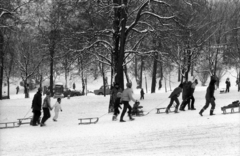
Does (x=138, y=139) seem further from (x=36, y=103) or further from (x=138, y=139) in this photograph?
(x=36, y=103)

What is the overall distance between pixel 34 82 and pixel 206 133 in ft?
186

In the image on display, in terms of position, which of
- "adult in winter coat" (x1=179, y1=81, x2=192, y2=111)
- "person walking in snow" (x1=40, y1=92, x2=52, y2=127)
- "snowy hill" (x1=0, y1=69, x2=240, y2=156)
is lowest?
"snowy hill" (x1=0, y1=69, x2=240, y2=156)

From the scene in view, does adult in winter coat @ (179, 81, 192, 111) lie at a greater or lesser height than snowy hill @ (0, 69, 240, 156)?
greater

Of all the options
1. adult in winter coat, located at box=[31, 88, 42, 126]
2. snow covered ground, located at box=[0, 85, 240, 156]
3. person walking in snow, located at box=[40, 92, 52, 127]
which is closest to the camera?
snow covered ground, located at box=[0, 85, 240, 156]

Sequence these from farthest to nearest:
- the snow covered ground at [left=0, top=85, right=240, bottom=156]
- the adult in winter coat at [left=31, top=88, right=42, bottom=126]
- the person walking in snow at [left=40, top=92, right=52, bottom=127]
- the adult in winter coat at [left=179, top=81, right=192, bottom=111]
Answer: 1. the adult in winter coat at [left=179, top=81, right=192, bottom=111]
2. the adult in winter coat at [left=31, top=88, right=42, bottom=126]
3. the person walking in snow at [left=40, top=92, right=52, bottom=127]
4. the snow covered ground at [left=0, top=85, right=240, bottom=156]

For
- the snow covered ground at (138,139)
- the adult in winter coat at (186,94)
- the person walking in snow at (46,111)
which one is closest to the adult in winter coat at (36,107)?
the person walking in snow at (46,111)

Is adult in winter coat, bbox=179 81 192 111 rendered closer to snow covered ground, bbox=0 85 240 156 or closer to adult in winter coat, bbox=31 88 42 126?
snow covered ground, bbox=0 85 240 156

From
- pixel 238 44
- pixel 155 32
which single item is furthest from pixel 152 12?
pixel 238 44

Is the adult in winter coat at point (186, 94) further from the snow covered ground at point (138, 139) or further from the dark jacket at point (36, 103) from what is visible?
the dark jacket at point (36, 103)

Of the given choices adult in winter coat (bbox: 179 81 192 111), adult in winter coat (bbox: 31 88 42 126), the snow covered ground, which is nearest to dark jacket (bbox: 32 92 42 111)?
adult in winter coat (bbox: 31 88 42 126)

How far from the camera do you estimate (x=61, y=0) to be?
2022cm

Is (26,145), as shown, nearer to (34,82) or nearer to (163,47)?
(163,47)

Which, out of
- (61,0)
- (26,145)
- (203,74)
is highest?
(61,0)

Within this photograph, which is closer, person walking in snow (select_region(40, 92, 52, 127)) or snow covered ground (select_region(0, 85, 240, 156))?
snow covered ground (select_region(0, 85, 240, 156))
